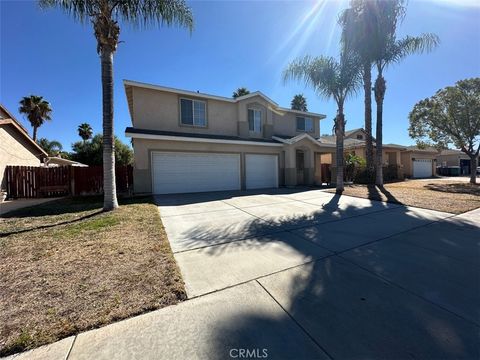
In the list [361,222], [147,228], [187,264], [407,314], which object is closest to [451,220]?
[361,222]

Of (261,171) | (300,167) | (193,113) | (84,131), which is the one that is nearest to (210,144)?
(193,113)

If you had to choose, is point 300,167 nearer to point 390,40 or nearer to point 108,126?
point 390,40

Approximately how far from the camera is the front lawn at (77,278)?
2.35 meters

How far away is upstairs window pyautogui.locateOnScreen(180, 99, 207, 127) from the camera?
14.4m

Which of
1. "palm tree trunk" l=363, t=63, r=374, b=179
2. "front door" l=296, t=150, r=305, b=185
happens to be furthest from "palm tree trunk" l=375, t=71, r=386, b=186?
Answer: "front door" l=296, t=150, r=305, b=185

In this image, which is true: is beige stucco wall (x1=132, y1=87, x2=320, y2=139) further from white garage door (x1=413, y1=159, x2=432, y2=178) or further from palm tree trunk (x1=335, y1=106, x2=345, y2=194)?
white garage door (x1=413, y1=159, x2=432, y2=178)

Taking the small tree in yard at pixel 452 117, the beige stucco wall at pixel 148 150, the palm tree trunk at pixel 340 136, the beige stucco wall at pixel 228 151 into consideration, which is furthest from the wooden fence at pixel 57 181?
the small tree in yard at pixel 452 117

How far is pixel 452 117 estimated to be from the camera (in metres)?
16.6

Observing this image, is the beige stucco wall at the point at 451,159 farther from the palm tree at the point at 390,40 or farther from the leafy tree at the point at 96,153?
the leafy tree at the point at 96,153

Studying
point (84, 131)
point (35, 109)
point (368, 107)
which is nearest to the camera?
point (368, 107)

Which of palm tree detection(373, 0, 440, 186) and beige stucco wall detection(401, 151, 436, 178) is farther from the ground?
palm tree detection(373, 0, 440, 186)

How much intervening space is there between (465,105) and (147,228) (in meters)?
21.8

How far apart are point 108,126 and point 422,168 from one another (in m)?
34.2

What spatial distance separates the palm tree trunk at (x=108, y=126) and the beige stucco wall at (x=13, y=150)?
8.23 metres
